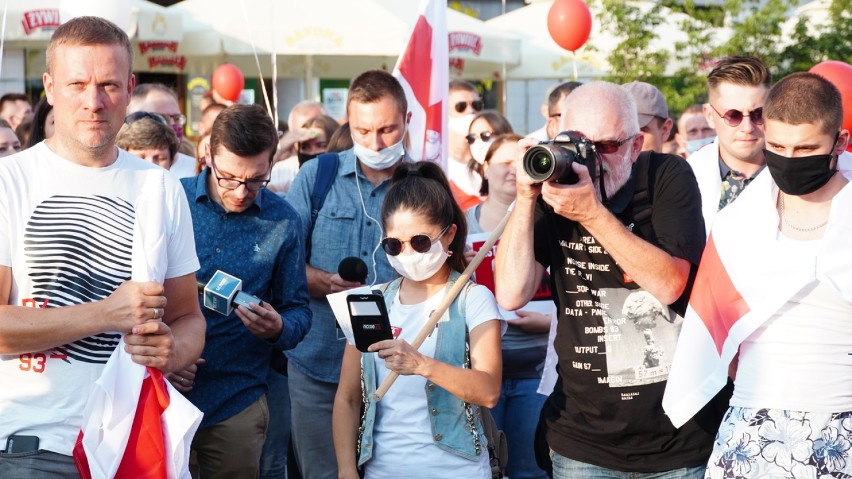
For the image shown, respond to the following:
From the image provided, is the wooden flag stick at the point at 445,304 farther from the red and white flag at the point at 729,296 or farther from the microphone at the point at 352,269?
the microphone at the point at 352,269

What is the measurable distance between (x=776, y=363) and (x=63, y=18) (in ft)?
18.6

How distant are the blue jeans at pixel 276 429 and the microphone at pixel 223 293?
2.31 feet

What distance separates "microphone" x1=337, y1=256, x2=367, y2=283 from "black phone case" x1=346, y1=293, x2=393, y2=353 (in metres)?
1.10

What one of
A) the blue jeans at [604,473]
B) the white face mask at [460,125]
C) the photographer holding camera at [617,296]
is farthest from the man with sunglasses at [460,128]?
the blue jeans at [604,473]

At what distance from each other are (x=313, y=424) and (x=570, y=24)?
23.3 ft

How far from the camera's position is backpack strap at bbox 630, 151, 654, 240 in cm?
381

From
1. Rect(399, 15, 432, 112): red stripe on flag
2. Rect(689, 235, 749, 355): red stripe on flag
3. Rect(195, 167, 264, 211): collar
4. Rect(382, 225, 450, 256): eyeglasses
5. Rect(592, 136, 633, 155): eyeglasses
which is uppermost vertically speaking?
Rect(399, 15, 432, 112): red stripe on flag

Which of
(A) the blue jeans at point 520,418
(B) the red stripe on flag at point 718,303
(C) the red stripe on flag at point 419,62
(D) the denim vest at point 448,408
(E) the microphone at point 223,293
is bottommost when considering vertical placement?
(A) the blue jeans at point 520,418

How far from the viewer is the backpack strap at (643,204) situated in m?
3.81

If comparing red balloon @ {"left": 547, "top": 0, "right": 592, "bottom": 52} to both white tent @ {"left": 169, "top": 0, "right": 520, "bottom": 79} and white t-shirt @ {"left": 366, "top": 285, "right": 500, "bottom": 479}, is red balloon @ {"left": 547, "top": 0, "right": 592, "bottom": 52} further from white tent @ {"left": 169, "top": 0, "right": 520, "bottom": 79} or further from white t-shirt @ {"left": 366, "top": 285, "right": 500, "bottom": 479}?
white t-shirt @ {"left": 366, "top": 285, "right": 500, "bottom": 479}

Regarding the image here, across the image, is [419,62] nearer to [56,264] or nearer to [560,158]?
[560,158]

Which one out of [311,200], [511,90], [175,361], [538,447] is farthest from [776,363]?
[511,90]

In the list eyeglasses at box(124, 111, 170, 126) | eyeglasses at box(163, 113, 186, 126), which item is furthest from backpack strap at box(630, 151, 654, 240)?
eyeglasses at box(163, 113, 186, 126)

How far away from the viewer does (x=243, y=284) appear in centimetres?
473
